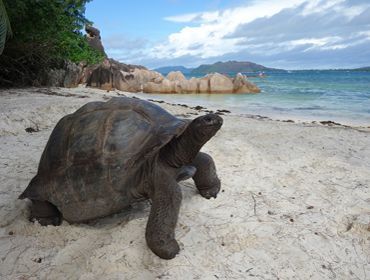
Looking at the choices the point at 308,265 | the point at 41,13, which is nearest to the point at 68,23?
the point at 41,13

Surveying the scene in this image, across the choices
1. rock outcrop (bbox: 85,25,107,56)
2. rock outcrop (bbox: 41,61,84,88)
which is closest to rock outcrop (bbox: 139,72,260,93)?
rock outcrop (bbox: 85,25,107,56)

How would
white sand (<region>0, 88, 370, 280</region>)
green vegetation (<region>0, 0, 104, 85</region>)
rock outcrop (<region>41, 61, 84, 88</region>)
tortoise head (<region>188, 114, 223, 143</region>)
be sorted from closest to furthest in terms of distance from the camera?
1. white sand (<region>0, 88, 370, 280</region>)
2. tortoise head (<region>188, 114, 223, 143</region>)
3. green vegetation (<region>0, 0, 104, 85</region>)
4. rock outcrop (<region>41, 61, 84, 88</region>)

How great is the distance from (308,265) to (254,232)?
1.72 ft

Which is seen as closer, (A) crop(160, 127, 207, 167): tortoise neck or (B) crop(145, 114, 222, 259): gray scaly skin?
(B) crop(145, 114, 222, 259): gray scaly skin

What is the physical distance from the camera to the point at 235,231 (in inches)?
121

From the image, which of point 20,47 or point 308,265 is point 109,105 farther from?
point 20,47

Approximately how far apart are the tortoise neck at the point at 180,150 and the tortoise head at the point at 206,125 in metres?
0.09

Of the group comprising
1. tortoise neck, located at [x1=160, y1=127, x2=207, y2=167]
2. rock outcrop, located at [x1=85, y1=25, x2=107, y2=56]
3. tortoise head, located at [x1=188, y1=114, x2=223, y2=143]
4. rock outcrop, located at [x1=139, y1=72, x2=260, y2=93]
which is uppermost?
rock outcrop, located at [x1=85, y1=25, x2=107, y2=56]

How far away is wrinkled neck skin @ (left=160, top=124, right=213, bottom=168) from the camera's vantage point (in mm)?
3056

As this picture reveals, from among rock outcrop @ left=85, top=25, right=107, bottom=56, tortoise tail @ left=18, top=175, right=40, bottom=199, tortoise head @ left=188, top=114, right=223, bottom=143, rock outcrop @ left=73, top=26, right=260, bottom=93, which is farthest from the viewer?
rock outcrop @ left=85, top=25, right=107, bottom=56

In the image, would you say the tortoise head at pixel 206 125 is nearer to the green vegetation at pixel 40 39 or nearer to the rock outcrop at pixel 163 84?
the green vegetation at pixel 40 39

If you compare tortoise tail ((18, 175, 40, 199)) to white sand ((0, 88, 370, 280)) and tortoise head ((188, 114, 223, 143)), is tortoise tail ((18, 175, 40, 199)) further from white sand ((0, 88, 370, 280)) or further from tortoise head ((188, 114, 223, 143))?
tortoise head ((188, 114, 223, 143))

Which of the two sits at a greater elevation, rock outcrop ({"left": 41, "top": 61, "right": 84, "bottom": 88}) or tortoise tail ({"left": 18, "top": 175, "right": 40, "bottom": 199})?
rock outcrop ({"left": 41, "top": 61, "right": 84, "bottom": 88})

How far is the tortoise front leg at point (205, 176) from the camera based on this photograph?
11.9 ft
